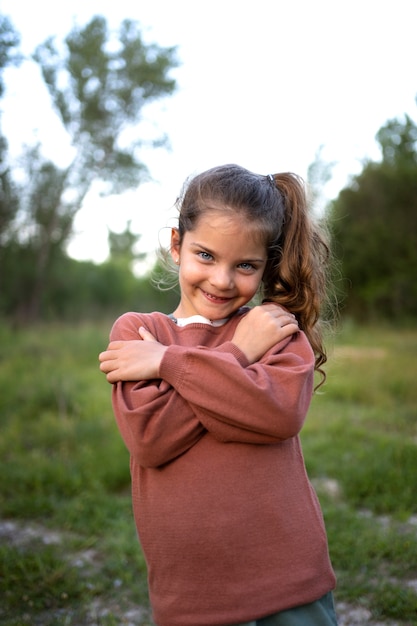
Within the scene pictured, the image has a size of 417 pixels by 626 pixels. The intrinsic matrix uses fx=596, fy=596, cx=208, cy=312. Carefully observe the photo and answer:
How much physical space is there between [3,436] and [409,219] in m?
15.7

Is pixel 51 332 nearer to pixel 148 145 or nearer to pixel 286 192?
pixel 148 145

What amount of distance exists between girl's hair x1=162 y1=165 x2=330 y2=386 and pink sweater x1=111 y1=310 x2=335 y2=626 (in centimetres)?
30

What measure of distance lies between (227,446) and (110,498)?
2741mm

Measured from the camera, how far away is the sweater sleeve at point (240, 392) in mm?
1473

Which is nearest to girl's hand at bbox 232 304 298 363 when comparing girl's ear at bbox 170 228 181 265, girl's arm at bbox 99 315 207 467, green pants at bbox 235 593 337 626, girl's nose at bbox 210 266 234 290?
girl's nose at bbox 210 266 234 290

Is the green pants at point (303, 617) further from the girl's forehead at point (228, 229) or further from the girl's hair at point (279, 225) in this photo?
the girl's forehead at point (228, 229)

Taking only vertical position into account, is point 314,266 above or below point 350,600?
above

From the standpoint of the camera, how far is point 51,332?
13.2 meters

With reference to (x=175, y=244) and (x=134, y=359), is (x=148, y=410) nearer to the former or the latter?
(x=134, y=359)


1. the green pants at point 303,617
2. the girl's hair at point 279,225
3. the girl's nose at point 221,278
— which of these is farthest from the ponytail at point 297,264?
the green pants at point 303,617

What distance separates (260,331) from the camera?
5.33ft

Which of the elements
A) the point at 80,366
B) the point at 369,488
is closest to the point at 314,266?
the point at 369,488

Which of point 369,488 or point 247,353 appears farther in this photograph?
point 369,488

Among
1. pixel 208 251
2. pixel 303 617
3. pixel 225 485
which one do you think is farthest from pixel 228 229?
pixel 303 617
